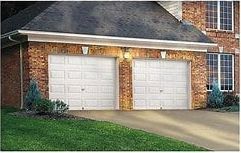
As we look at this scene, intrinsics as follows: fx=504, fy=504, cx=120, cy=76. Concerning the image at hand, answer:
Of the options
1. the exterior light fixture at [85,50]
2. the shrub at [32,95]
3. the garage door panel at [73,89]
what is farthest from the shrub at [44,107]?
the exterior light fixture at [85,50]

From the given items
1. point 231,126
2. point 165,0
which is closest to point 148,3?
point 165,0

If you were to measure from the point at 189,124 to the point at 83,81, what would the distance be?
16.5 feet

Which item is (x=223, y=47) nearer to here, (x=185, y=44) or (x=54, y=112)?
(x=185, y=44)

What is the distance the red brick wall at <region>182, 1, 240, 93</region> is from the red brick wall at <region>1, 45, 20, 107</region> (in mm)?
8283

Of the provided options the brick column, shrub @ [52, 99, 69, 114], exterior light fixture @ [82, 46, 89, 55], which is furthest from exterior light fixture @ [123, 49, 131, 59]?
shrub @ [52, 99, 69, 114]

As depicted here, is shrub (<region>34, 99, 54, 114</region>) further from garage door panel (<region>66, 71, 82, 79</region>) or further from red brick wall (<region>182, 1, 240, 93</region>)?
red brick wall (<region>182, 1, 240, 93</region>)

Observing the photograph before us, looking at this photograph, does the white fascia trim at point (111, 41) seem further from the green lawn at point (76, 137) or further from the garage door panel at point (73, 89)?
the green lawn at point (76, 137)

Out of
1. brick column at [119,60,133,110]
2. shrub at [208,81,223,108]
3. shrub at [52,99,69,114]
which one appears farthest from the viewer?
shrub at [208,81,223,108]

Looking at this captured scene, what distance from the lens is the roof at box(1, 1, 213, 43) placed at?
62.9 feet

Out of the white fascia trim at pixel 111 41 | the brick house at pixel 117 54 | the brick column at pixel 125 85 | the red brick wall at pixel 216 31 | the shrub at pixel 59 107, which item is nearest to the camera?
the shrub at pixel 59 107

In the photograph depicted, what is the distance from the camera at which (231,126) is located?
16219 mm

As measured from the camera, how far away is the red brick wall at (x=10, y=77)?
63.3 feet

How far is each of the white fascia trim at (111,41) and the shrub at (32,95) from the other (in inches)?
66.7

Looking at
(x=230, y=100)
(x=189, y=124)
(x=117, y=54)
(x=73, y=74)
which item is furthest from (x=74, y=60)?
(x=230, y=100)
